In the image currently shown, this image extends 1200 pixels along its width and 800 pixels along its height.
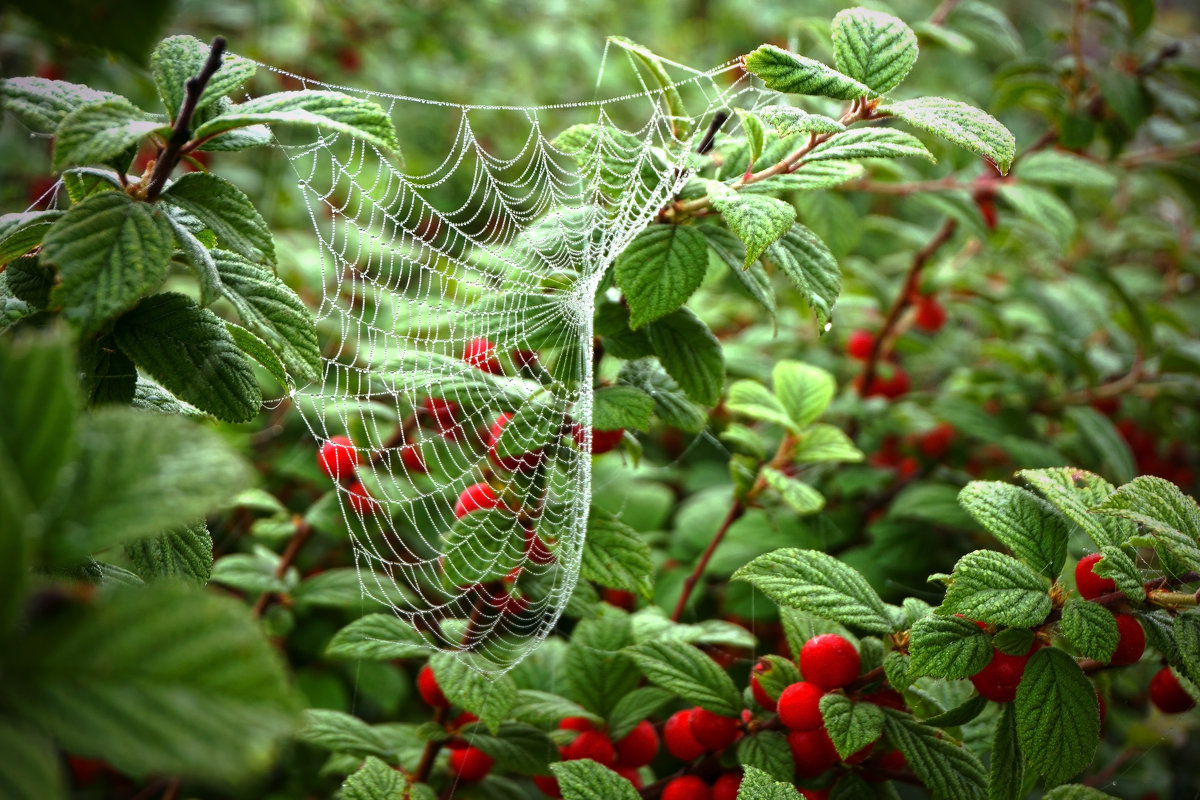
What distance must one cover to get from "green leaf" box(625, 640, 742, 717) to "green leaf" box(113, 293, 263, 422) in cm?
43

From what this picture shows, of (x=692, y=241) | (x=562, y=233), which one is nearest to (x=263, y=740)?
(x=692, y=241)

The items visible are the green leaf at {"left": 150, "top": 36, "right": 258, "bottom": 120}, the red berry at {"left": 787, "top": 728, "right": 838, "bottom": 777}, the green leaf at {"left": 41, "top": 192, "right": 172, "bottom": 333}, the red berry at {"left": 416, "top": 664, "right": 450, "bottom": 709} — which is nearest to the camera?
the green leaf at {"left": 41, "top": 192, "right": 172, "bottom": 333}

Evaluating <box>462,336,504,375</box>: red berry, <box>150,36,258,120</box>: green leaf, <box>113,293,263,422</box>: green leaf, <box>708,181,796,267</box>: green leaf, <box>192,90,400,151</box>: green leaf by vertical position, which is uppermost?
<box>150,36,258,120</box>: green leaf

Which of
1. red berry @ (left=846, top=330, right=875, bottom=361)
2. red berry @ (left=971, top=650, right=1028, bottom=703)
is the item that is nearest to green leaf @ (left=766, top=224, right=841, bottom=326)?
red berry @ (left=971, top=650, right=1028, bottom=703)

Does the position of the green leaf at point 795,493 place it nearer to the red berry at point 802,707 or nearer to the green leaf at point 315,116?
the red berry at point 802,707

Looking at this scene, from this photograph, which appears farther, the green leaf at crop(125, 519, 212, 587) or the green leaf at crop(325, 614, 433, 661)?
the green leaf at crop(325, 614, 433, 661)

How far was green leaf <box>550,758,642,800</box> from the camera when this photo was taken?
2.21ft

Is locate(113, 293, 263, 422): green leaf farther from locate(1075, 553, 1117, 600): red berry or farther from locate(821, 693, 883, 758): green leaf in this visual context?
locate(1075, 553, 1117, 600): red berry

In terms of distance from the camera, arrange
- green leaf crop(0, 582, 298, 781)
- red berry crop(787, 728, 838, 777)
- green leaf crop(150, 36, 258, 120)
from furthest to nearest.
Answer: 1. red berry crop(787, 728, 838, 777)
2. green leaf crop(150, 36, 258, 120)
3. green leaf crop(0, 582, 298, 781)

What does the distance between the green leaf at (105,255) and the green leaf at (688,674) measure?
53cm

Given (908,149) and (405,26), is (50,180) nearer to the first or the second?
(405,26)

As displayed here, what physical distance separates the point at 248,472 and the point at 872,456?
4.19 feet

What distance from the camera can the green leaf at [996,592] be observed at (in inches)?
25.1

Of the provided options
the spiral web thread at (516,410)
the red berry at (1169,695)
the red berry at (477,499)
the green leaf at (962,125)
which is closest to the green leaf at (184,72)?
the spiral web thread at (516,410)
